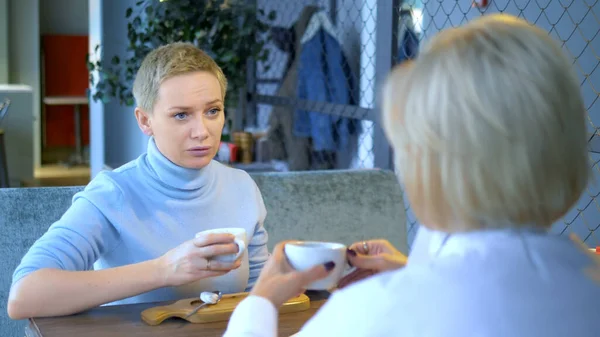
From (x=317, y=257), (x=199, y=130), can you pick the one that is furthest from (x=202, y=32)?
(x=317, y=257)

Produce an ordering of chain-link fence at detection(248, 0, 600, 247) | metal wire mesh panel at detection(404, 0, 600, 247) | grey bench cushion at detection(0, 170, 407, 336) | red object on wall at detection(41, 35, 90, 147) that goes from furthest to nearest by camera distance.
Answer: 1. red object on wall at detection(41, 35, 90, 147)
2. chain-link fence at detection(248, 0, 600, 247)
3. metal wire mesh panel at detection(404, 0, 600, 247)
4. grey bench cushion at detection(0, 170, 407, 336)

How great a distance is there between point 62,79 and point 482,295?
10838 mm

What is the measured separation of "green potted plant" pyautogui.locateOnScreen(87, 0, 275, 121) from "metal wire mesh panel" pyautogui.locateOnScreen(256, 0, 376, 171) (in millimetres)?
403

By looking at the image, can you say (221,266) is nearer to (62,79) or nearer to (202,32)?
(202,32)

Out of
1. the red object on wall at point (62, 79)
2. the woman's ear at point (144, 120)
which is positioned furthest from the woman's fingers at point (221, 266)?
the red object on wall at point (62, 79)

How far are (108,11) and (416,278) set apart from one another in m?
5.03

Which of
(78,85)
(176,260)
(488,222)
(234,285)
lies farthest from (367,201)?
(78,85)

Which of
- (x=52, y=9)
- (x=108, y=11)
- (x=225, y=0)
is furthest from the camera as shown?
(x=52, y=9)

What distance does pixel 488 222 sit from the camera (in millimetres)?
900

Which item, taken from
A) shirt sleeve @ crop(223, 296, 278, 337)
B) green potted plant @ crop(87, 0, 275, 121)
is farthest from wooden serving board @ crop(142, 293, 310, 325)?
green potted plant @ crop(87, 0, 275, 121)

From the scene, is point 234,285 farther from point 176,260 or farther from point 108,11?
point 108,11

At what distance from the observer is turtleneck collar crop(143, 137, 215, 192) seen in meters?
1.90

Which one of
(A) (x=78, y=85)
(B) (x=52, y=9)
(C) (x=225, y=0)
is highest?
(C) (x=225, y=0)

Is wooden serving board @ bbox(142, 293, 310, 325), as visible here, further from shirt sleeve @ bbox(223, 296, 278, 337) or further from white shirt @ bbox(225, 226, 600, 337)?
white shirt @ bbox(225, 226, 600, 337)
